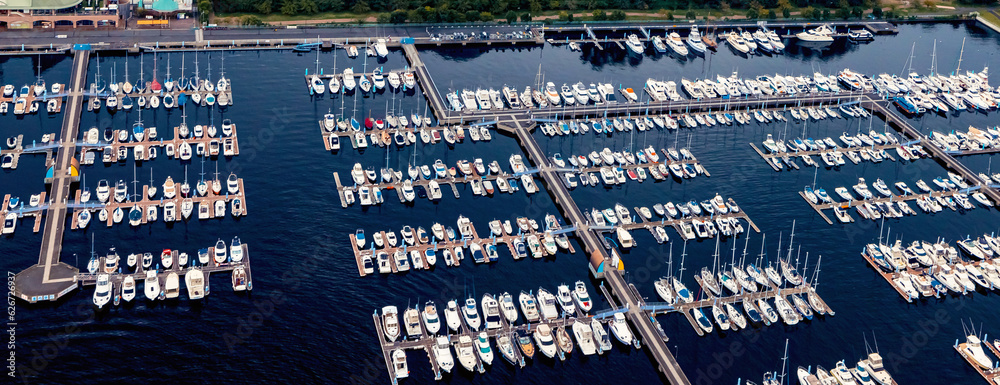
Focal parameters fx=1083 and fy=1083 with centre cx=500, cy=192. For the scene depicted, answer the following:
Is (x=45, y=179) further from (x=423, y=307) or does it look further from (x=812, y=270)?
(x=812, y=270)

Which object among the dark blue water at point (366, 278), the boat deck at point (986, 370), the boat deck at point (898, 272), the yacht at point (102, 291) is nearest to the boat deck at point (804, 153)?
the dark blue water at point (366, 278)

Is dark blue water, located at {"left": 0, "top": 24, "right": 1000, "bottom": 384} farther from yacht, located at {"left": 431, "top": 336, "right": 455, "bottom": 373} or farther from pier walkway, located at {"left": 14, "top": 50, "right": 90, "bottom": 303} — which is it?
yacht, located at {"left": 431, "top": 336, "right": 455, "bottom": 373}

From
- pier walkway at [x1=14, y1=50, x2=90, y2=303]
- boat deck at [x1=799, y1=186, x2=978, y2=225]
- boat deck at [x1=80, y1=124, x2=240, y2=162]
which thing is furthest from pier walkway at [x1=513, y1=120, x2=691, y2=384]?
pier walkway at [x1=14, y1=50, x2=90, y2=303]

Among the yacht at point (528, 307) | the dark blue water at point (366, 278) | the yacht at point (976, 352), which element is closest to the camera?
the dark blue water at point (366, 278)

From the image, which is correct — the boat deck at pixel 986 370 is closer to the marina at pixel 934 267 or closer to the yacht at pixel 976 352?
the yacht at pixel 976 352

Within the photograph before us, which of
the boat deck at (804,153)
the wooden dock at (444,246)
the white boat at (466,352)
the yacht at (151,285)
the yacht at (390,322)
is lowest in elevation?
the white boat at (466,352)
